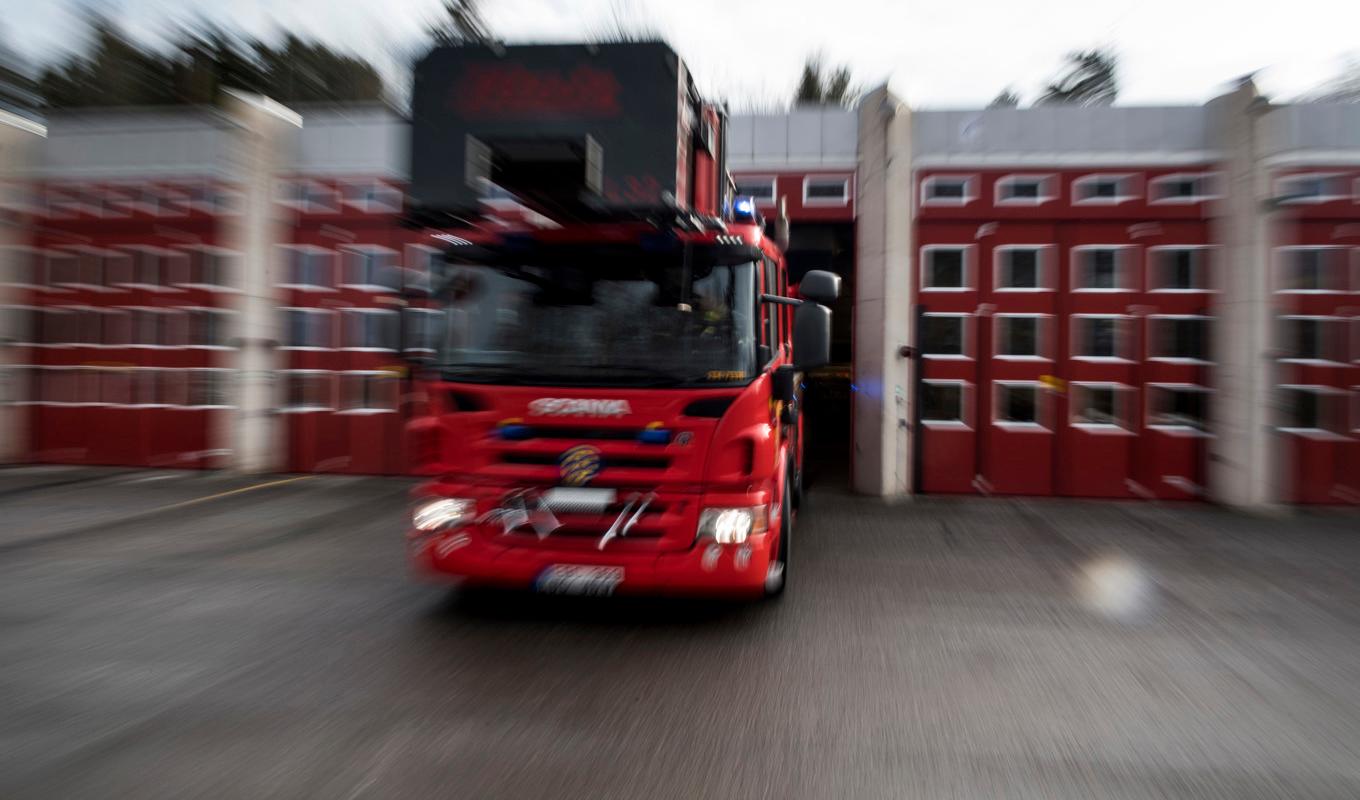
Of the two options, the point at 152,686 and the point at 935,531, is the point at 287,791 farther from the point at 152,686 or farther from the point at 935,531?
the point at 935,531

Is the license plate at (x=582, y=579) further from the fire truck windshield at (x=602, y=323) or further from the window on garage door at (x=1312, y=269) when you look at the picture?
the window on garage door at (x=1312, y=269)

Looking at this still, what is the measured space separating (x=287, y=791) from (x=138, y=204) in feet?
35.7

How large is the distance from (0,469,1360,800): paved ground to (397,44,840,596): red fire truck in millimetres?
576

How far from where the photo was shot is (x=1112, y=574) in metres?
6.13

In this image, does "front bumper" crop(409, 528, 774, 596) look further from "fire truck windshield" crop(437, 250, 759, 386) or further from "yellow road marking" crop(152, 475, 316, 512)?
"yellow road marking" crop(152, 475, 316, 512)

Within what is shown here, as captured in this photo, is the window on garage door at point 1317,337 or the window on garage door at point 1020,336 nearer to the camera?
the window on garage door at point 1317,337

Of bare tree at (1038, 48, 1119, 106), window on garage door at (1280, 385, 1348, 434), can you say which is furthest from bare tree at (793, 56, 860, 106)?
window on garage door at (1280, 385, 1348, 434)

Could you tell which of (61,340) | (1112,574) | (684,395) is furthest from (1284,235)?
(61,340)

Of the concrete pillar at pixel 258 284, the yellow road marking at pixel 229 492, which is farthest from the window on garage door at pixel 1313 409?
the concrete pillar at pixel 258 284

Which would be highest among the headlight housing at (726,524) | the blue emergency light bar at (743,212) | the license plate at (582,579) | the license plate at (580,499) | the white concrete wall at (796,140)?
the white concrete wall at (796,140)

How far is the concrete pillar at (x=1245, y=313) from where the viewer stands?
8.63 meters

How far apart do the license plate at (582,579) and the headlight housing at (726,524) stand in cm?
52

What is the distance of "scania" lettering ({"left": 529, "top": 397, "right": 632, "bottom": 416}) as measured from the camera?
432 centimetres

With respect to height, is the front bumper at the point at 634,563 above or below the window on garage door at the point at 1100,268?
below
